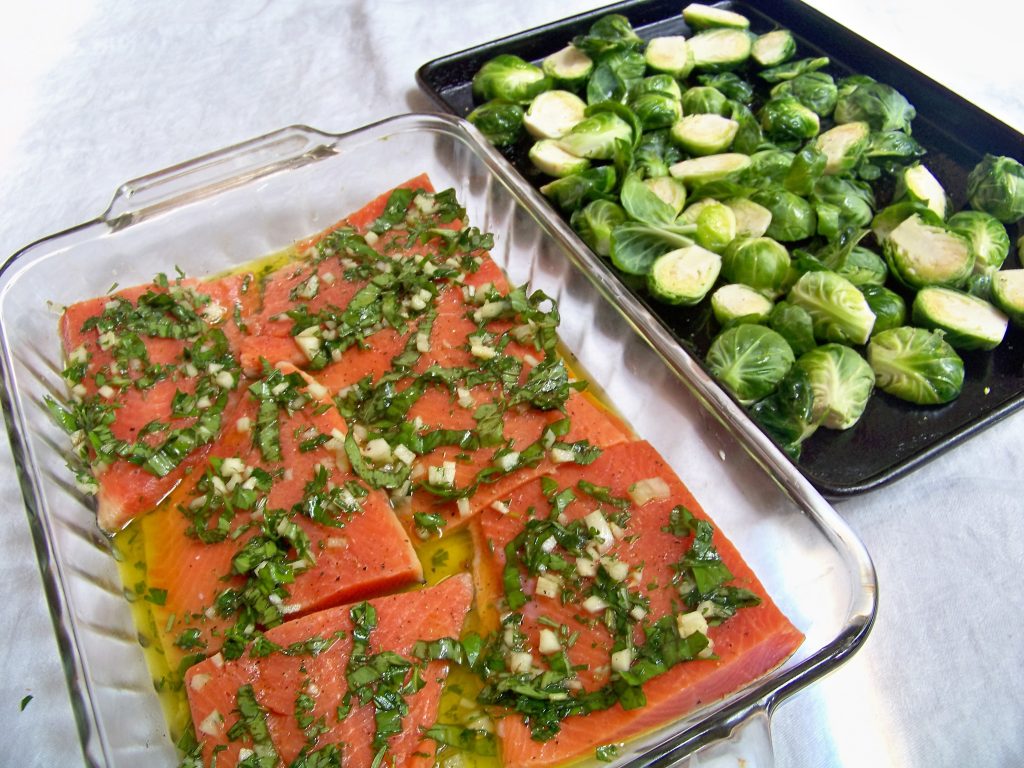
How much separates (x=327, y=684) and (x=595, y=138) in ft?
8.75

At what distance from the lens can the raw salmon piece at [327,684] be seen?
195 centimetres

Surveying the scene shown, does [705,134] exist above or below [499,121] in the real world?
below

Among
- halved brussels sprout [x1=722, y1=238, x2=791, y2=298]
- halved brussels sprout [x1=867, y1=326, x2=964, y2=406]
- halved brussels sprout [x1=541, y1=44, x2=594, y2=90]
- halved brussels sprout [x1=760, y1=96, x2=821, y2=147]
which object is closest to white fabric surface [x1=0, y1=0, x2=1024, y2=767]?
halved brussels sprout [x1=867, y1=326, x2=964, y2=406]

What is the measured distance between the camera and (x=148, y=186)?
2.91 m

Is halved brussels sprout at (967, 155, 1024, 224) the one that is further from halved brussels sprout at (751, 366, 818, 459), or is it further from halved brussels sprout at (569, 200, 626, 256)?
halved brussels sprout at (569, 200, 626, 256)

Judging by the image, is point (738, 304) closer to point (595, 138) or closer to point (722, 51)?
point (595, 138)

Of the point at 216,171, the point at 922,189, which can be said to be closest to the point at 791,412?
the point at 922,189

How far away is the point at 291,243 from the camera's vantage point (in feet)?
10.9

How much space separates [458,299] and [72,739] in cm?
195

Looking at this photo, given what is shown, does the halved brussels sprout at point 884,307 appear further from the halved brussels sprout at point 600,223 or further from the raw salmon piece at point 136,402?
the raw salmon piece at point 136,402

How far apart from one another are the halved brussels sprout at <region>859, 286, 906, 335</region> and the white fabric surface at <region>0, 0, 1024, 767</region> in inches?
22.0

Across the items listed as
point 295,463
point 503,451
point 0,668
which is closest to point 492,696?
point 503,451

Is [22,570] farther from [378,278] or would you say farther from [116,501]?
[378,278]

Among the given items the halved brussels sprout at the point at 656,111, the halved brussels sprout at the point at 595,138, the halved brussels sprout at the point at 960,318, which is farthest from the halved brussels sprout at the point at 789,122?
the halved brussels sprout at the point at 960,318
